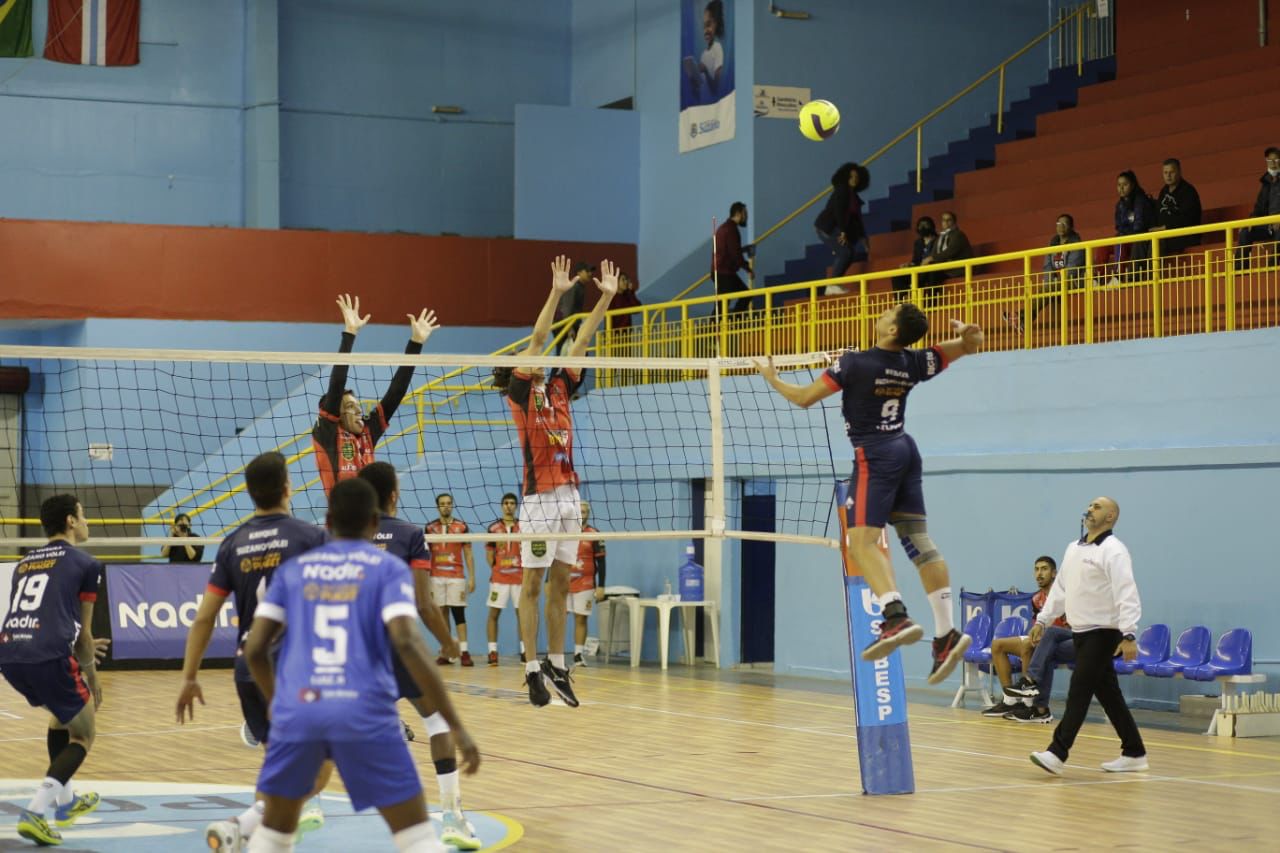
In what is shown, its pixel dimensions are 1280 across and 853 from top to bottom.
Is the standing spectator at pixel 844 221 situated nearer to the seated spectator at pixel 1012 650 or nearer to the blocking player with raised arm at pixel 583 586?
the blocking player with raised arm at pixel 583 586

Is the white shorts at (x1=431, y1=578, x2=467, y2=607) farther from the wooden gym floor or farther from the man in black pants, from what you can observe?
the man in black pants

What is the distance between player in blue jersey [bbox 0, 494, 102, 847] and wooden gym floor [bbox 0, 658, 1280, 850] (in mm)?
428

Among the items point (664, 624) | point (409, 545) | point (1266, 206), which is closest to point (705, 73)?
point (664, 624)

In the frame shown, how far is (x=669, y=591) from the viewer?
2044cm

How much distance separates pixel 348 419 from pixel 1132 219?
9.55 m

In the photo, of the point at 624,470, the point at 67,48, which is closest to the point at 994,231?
the point at 624,470

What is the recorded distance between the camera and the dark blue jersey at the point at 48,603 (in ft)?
27.9

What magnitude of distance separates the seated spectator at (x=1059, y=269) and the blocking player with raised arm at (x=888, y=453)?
7764 millimetres

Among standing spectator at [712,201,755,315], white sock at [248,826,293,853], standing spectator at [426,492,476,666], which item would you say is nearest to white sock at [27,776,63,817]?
white sock at [248,826,293,853]

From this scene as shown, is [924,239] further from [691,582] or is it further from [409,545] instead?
[409,545]

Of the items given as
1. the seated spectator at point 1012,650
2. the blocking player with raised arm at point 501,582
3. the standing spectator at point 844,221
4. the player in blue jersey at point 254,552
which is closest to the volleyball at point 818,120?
the standing spectator at point 844,221

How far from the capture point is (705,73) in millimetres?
25047

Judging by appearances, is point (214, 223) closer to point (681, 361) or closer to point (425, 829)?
point (681, 361)

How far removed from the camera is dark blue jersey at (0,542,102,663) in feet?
27.9
